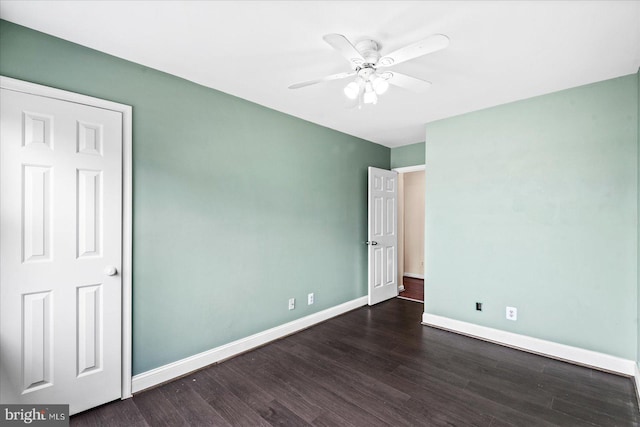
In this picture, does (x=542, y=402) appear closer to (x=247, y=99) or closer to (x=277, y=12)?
(x=277, y=12)

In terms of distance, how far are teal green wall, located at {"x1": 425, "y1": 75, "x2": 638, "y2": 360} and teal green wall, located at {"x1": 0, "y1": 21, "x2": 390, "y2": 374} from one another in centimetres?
149

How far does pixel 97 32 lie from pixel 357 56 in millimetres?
1664

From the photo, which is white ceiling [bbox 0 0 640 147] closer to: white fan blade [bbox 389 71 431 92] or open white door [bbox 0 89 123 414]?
white fan blade [bbox 389 71 431 92]

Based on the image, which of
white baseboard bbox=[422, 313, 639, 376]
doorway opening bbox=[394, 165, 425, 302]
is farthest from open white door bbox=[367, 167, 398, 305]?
doorway opening bbox=[394, 165, 425, 302]

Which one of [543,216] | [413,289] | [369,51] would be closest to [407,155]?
[543,216]

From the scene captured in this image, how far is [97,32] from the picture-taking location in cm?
186

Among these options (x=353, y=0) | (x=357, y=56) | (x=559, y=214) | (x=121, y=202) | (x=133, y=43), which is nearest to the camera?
(x=353, y=0)

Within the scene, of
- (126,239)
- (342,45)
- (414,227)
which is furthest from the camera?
(414,227)

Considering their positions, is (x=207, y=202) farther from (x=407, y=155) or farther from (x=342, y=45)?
(x=407, y=155)

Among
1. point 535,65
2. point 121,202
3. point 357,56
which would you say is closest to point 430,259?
point 535,65

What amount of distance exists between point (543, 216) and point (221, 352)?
334 cm

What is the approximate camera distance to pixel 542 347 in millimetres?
2812

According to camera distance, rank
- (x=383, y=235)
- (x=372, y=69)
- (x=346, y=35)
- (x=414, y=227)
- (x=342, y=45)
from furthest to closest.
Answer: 1. (x=414, y=227)
2. (x=383, y=235)
3. (x=372, y=69)
4. (x=346, y=35)
5. (x=342, y=45)

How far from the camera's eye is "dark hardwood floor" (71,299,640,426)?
6.35 ft
